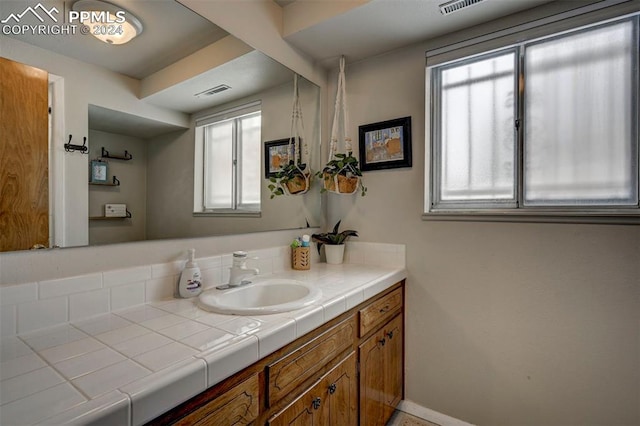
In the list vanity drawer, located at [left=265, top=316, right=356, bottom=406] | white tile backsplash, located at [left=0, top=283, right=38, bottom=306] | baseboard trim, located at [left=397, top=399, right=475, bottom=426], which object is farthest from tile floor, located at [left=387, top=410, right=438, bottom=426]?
white tile backsplash, located at [left=0, top=283, right=38, bottom=306]

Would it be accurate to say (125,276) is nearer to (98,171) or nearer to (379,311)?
(98,171)

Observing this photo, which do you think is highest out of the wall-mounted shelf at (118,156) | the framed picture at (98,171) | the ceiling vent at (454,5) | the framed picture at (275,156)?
the ceiling vent at (454,5)

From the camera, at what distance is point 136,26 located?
3.74ft

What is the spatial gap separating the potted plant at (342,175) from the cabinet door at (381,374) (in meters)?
0.83

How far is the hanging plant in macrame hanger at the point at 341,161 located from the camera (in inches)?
75.4

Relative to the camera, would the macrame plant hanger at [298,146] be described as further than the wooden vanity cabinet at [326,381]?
Yes

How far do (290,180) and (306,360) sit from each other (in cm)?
113

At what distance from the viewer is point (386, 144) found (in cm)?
193

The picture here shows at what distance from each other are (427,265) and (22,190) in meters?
1.79

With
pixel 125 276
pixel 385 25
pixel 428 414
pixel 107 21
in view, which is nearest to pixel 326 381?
pixel 125 276

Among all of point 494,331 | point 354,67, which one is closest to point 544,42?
point 354,67

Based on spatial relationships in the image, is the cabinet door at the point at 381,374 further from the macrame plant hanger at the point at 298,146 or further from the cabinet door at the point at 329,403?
the macrame plant hanger at the point at 298,146

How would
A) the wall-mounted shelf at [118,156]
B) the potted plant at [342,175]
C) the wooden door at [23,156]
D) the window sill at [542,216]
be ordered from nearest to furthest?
the wooden door at [23,156] < the wall-mounted shelf at [118,156] < the window sill at [542,216] < the potted plant at [342,175]

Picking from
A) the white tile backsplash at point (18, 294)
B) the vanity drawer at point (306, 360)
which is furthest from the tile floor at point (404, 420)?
the white tile backsplash at point (18, 294)
